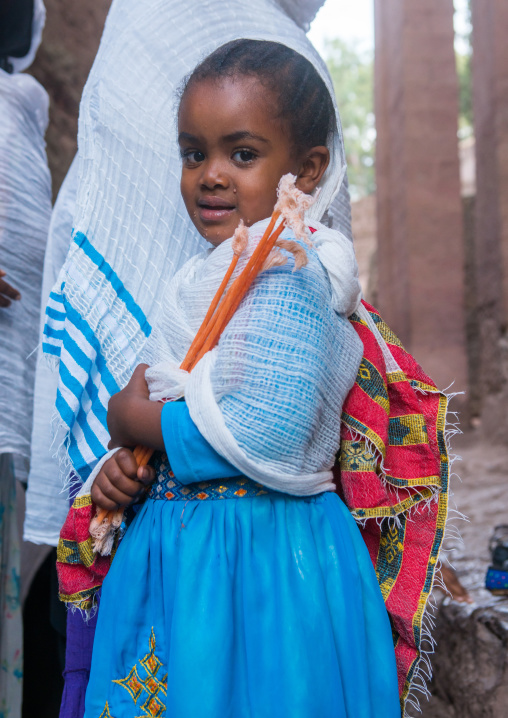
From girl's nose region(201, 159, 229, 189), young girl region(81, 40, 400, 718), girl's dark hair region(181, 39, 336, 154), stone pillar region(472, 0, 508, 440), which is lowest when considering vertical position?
young girl region(81, 40, 400, 718)

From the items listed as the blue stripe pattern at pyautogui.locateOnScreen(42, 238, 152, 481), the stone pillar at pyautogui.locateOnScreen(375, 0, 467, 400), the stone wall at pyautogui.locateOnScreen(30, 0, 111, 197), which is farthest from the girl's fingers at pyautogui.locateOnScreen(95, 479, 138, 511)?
the stone pillar at pyautogui.locateOnScreen(375, 0, 467, 400)

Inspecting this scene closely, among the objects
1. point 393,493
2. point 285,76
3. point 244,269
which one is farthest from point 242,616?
point 285,76

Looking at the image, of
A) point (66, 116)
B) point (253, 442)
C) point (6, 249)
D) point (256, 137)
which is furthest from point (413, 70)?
point (253, 442)

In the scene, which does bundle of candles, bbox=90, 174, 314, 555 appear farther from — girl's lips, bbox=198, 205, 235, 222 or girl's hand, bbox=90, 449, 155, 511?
girl's lips, bbox=198, 205, 235, 222

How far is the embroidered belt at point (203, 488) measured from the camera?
3.69 ft

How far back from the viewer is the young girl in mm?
1037

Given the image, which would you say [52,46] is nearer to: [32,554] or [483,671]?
[32,554]

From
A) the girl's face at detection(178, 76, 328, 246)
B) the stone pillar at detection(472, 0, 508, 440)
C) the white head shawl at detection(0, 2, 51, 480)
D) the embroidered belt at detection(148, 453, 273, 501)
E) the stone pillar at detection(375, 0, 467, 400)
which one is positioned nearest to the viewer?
the embroidered belt at detection(148, 453, 273, 501)

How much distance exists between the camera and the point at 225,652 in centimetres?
103

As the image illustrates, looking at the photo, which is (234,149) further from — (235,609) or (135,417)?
(235,609)

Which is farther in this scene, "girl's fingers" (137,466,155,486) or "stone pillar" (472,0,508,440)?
"stone pillar" (472,0,508,440)

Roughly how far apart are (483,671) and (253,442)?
1.53m

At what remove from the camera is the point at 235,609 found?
3.52 ft

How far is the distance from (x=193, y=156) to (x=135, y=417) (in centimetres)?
53
